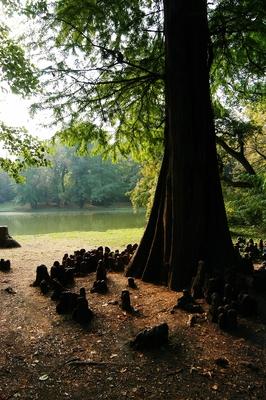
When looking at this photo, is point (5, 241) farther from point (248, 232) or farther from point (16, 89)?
point (248, 232)

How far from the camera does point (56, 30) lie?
6.95 metres

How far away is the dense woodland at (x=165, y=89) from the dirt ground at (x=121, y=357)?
1.44 m

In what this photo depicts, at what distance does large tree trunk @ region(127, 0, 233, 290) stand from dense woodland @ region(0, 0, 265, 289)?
0.6 inches

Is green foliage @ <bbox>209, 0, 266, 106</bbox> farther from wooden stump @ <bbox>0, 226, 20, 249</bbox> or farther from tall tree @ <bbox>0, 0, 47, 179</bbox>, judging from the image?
wooden stump @ <bbox>0, 226, 20, 249</bbox>

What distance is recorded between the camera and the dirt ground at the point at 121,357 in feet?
10.3

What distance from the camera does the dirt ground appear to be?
3.15m

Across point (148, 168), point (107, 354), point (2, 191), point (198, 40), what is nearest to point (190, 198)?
point (198, 40)

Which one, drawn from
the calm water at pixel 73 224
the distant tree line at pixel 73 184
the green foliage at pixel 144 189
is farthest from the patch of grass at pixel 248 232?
the distant tree line at pixel 73 184

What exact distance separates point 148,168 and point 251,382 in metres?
16.7

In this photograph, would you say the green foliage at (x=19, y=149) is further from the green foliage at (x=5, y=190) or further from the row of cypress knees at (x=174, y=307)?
the green foliage at (x=5, y=190)

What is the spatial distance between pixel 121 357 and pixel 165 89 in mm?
4754

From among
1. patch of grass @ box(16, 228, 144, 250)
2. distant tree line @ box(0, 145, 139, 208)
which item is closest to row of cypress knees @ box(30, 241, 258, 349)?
patch of grass @ box(16, 228, 144, 250)

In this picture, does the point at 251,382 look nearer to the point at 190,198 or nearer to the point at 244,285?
the point at 244,285

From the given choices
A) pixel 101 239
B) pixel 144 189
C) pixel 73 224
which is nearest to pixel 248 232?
pixel 101 239
